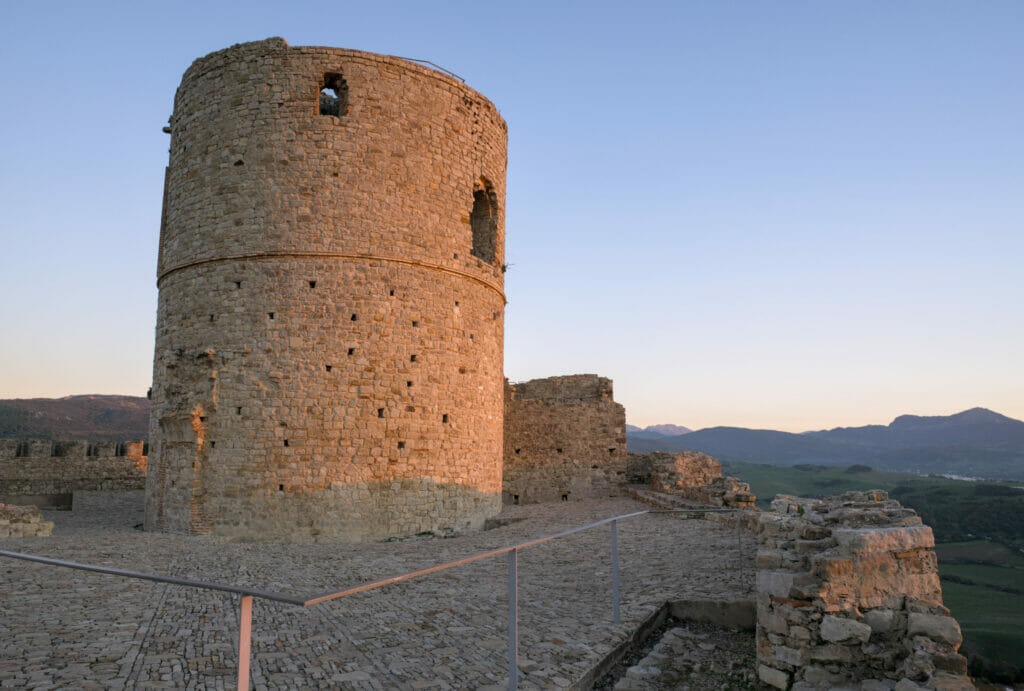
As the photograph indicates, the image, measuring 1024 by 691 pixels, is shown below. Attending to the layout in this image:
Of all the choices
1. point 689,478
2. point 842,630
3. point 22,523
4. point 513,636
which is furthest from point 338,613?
point 689,478

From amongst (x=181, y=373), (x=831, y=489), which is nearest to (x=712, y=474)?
(x=181, y=373)

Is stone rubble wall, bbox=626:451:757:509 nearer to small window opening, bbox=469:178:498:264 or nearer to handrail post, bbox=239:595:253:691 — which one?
small window opening, bbox=469:178:498:264

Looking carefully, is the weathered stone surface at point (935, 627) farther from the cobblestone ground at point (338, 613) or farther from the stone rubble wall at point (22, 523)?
the stone rubble wall at point (22, 523)

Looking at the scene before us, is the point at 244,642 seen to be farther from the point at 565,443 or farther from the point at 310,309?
the point at 565,443

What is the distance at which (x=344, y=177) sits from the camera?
41.9 ft

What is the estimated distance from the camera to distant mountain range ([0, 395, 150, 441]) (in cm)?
5559

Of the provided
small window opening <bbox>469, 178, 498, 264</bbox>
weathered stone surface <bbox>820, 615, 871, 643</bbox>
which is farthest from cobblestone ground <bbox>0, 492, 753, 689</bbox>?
small window opening <bbox>469, 178, 498, 264</bbox>

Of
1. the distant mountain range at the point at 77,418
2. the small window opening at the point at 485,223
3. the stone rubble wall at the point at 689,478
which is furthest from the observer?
the distant mountain range at the point at 77,418

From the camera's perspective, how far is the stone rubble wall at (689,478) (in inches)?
548

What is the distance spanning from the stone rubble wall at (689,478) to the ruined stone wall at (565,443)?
1.12 metres

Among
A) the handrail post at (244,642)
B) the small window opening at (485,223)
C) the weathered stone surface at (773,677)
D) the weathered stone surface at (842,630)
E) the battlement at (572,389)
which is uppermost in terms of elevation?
the small window opening at (485,223)

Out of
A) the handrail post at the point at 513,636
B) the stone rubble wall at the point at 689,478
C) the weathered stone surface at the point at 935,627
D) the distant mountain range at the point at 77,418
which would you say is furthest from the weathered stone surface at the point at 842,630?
the distant mountain range at the point at 77,418

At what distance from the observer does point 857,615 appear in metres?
4.60

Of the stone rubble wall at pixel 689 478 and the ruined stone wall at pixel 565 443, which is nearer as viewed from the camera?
the stone rubble wall at pixel 689 478
